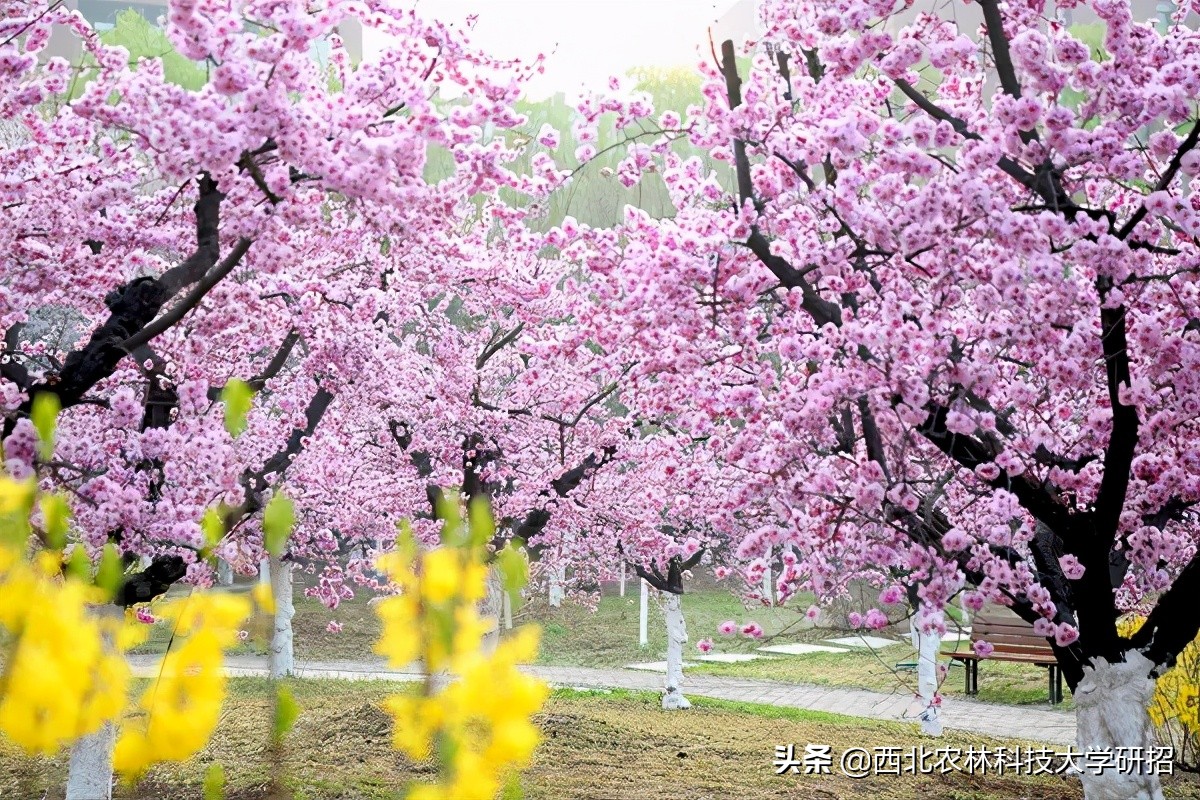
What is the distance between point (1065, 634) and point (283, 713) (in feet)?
18.2

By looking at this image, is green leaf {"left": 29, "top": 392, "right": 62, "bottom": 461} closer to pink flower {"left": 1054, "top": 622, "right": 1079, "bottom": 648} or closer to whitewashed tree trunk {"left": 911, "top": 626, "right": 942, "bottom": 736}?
pink flower {"left": 1054, "top": 622, "right": 1079, "bottom": 648}

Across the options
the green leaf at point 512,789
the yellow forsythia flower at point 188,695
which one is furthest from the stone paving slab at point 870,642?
the green leaf at point 512,789

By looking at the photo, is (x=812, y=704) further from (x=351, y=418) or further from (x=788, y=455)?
(x=788, y=455)

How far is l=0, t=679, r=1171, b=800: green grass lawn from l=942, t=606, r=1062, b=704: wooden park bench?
8.71 ft

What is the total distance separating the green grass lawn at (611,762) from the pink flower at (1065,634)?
140 inches

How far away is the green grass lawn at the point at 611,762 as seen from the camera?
8992mm

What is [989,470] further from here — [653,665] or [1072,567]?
[653,665]

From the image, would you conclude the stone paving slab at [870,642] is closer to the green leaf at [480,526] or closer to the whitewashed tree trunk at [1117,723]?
the whitewashed tree trunk at [1117,723]

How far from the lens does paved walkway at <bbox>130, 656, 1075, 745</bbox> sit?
14383mm

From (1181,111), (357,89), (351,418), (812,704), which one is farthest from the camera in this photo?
(812,704)

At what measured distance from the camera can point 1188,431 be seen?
6.20 meters

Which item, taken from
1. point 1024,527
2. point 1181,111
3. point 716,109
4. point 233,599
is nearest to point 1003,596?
point 1024,527

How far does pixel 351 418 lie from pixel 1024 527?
8.22m

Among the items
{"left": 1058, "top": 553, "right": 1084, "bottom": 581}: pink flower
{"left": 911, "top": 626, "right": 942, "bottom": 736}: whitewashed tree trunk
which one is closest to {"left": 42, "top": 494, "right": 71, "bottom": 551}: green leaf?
{"left": 1058, "top": 553, "right": 1084, "bottom": 581}: pink flower
